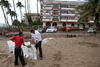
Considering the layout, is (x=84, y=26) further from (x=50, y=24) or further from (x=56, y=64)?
(x=56, y=64)

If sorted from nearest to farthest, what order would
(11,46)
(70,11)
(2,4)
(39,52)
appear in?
(39,52) → (11,46) → (2,4) → (70,11)

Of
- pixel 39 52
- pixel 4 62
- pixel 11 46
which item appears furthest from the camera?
pixel 11 46

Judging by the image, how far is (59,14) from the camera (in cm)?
5547

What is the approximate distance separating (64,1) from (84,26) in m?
10.2

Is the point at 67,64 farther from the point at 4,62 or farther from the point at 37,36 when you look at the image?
the point at 4,62

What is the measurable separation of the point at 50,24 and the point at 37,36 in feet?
160

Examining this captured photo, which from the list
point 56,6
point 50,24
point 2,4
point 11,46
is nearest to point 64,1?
point 56,6

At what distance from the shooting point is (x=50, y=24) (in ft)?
185

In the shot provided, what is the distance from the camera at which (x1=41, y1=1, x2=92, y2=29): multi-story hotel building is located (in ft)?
181

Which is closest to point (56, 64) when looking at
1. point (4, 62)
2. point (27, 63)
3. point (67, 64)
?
point (67, 64)

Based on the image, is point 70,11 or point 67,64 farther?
point 70,11

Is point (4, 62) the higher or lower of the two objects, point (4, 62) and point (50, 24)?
the higher

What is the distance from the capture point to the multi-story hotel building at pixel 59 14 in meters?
A: 55.1

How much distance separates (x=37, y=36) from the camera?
7719mm
